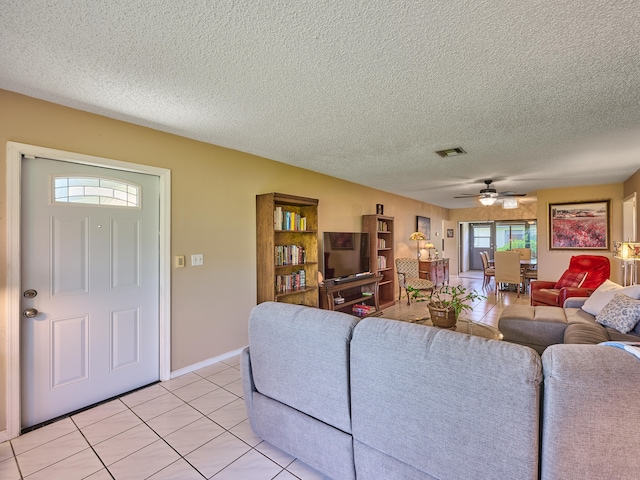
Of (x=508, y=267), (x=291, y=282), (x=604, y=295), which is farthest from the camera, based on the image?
(x=508, y=267)

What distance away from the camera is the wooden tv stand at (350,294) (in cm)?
442

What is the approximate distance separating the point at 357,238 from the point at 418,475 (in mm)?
4085

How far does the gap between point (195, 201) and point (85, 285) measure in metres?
1.18

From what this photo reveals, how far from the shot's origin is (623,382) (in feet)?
3.59

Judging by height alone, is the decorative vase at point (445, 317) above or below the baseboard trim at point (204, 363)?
above

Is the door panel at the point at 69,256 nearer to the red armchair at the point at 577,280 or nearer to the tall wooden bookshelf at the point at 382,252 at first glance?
the tall wooden bookshelf at the point at 382,252

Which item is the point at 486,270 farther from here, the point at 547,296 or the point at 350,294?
the point at 350,294

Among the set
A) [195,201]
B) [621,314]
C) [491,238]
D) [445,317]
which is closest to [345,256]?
[445,317]

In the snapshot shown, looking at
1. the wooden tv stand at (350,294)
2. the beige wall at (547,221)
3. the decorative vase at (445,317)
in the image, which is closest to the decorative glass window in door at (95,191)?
the wooden tv stand at (350,294)

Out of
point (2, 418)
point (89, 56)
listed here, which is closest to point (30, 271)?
point (2, 418)

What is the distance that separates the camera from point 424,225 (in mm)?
8414

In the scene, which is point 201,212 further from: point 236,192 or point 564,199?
point 564,199

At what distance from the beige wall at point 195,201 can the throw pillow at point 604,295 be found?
3.62 meters

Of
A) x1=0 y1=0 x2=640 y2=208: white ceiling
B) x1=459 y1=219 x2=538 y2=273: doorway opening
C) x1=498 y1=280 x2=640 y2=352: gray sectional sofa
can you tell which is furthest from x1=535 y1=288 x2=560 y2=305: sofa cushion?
x1=459 y1=219 x2=538 y2=273: doorway opening
